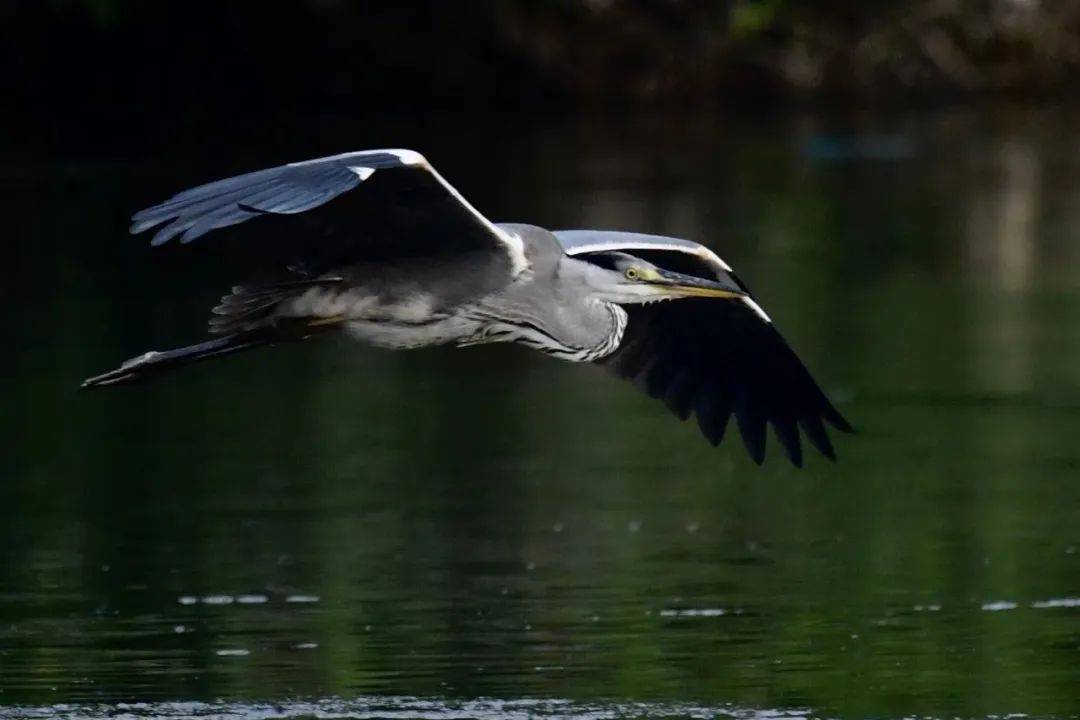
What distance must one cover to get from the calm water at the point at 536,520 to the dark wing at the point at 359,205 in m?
1.36

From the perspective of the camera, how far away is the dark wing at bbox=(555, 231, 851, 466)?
9.61 metres

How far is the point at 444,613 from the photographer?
32.4 ft

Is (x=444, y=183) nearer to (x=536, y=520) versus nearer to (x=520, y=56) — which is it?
Result: (x=536, y=520)

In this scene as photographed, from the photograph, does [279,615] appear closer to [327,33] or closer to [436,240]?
[436,240]

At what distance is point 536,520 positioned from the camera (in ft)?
38.5

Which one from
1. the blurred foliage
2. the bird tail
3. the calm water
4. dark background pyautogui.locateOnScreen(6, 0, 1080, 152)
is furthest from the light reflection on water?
the blurred foliage

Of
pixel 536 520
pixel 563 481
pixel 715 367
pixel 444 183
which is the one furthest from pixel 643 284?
pixel 563 481

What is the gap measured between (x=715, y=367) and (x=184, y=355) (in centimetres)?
187

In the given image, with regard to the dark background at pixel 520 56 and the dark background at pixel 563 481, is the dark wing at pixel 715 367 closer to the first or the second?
the dark background at pixel 563 481

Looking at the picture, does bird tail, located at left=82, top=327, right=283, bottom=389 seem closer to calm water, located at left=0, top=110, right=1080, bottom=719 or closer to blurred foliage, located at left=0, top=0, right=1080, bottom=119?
calm water, located at left=0, top=110, right=1080, bottom=719

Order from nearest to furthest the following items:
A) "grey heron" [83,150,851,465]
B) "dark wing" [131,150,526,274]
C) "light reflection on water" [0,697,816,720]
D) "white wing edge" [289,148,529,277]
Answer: "dark wing" [131,150,526,274] < "white wing edge" [289,148,529,277] < "light reflection on water" [0,697,816,720] < "grey heron" [83,150,851,465]

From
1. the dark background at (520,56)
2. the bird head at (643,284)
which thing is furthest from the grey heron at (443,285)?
the dark background at (520,56)

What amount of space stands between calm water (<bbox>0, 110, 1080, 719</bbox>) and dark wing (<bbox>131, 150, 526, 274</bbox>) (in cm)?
136

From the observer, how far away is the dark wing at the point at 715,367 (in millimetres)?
9609
